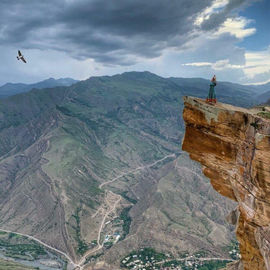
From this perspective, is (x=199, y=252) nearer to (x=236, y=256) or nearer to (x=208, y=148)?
(x=236, y=256)

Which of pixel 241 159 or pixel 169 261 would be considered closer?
pixel 241 159

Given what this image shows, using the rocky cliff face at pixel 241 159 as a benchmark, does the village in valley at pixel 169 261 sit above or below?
below

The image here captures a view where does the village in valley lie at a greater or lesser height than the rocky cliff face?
lesser

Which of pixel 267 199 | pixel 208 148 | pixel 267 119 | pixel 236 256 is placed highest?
pixel 267 119

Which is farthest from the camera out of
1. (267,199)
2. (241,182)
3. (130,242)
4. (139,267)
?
(130,242)

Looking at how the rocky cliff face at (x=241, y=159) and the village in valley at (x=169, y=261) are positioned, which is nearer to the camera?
the rocky cliff face at (x=241, y=159)

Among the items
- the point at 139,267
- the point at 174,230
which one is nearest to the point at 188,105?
the point at 139,267

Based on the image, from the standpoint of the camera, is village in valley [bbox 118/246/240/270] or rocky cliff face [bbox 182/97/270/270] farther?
village in valley [bbox 118/246/240/270]

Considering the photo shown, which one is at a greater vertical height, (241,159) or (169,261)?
(241,159)
